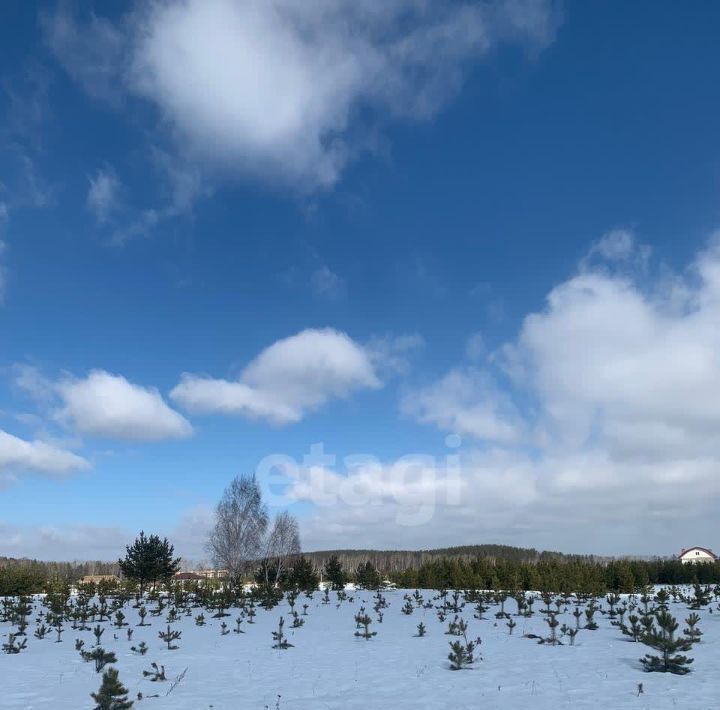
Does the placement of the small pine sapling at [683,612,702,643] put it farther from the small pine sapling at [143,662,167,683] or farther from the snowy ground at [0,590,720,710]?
the small pine sapling at [143,662,167,683]

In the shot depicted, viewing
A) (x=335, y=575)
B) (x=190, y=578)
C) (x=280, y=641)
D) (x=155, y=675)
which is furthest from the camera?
(x=190, y=578)

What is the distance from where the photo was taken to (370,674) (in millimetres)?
14695

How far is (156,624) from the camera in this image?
26.0 metres

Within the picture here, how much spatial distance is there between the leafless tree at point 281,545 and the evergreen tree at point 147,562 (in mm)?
15430

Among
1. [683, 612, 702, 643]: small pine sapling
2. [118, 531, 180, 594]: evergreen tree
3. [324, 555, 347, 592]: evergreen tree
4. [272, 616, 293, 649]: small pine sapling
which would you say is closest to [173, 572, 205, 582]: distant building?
[118, 531, 180, 594]: evergreen tree

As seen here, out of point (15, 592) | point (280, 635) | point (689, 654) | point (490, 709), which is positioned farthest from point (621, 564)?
point (15, 592)

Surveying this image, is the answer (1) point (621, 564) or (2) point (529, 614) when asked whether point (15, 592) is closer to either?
(2) point (529, 614)

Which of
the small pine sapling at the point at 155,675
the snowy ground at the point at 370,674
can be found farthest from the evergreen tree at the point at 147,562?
the small pine sapling at the point at 155,675

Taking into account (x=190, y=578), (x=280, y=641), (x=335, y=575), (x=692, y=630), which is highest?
(x=692, y=630)

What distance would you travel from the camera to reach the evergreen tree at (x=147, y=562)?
42.9 m

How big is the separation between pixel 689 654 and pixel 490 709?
339 inches

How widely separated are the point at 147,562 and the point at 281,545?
21.2 m

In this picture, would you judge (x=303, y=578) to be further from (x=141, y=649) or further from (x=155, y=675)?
(x=155, y=675)

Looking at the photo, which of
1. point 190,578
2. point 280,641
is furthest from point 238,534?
point 280,641
